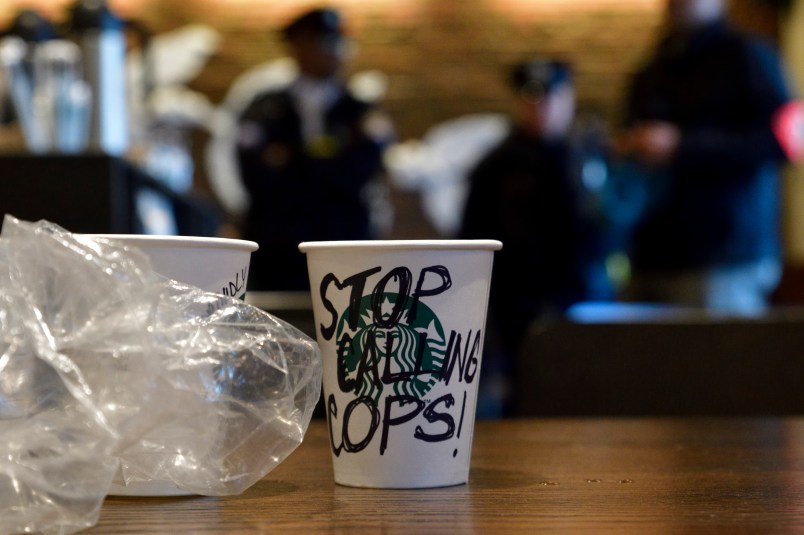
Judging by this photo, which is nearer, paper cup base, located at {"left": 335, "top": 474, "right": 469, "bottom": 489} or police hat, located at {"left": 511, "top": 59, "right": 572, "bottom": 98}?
paper cup base, located at {"left": 335, "top": 474, "right": 469, "bottom": 489}

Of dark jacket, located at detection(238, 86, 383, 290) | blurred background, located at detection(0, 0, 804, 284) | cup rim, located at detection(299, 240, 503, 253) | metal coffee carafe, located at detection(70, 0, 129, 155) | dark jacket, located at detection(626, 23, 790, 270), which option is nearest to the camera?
cup rim, located at detection(299, 240, 503, 253)

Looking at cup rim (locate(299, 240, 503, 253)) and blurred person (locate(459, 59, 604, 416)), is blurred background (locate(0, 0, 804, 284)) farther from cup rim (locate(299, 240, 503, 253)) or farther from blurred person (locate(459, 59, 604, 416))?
cup rim (locate(299, 240, 503, 253))

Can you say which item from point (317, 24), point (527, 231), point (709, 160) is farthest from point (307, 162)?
point (709, 160)

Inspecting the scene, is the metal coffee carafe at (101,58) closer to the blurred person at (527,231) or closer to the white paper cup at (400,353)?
the blurred person at (527,231)

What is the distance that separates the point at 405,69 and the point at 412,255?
4.01 m

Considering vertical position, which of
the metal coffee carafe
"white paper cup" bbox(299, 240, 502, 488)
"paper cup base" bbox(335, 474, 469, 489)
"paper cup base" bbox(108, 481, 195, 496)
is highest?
"white paper cup" bbox(299, 240, 502, 488)

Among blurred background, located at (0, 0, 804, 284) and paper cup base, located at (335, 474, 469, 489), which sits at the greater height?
paper cup base, located at (335, 474, 469, 489)

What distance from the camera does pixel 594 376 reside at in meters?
1.11

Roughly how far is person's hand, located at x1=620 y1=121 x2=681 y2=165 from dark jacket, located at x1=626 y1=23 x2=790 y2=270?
0.02 metres

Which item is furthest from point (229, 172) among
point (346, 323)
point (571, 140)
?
point (346, 323)

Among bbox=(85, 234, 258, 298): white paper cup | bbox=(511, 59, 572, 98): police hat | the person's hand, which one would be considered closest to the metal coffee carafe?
the person's hand

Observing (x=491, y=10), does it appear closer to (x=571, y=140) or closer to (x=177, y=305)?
(x=571, y=140)

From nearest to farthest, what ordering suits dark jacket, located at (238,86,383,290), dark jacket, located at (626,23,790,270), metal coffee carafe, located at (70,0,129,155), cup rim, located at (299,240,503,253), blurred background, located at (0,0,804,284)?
cup rim, located at (299,240,503,253) → metal coffee carafe, located at (70,0,129,155) → dark jacket, located at (626,23,790,270) → dark jacket, located at (238,86,383,290) → blurred background, located at (0,0,804,284)

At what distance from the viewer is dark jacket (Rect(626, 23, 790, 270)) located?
228 cm
